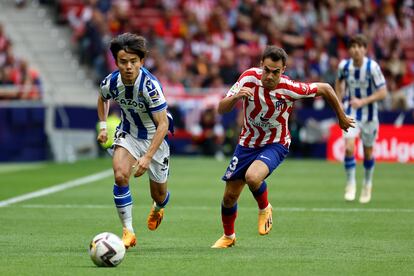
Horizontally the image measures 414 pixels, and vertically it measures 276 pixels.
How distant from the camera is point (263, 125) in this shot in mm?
10875

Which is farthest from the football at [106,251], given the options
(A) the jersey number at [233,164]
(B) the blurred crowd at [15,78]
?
(B) the blurred crowd at [15,78]

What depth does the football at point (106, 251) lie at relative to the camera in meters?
8.95

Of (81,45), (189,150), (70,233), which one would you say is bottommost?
(189,150)

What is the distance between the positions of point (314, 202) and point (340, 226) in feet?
10.8

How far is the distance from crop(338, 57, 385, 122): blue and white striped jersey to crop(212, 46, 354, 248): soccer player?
195 inches

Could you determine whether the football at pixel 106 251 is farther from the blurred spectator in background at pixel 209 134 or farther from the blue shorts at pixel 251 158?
the blurred spectator in background at pixel 209 134

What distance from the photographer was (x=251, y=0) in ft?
101

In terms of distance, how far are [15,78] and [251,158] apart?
17696 millimetres

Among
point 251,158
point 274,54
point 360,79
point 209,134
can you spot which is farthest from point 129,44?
point 209,134

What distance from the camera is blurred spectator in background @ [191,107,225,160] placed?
27094 mm

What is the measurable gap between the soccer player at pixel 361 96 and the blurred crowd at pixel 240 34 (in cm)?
1138

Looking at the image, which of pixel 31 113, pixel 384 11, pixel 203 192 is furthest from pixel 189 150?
pixel 203 192

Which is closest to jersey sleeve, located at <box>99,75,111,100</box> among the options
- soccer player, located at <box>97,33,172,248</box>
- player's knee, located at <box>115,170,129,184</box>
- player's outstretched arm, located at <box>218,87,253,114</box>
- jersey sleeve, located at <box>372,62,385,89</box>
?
soccer player, located at <box>97,33,172,248</box>

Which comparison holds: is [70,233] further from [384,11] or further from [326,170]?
[384,11]
